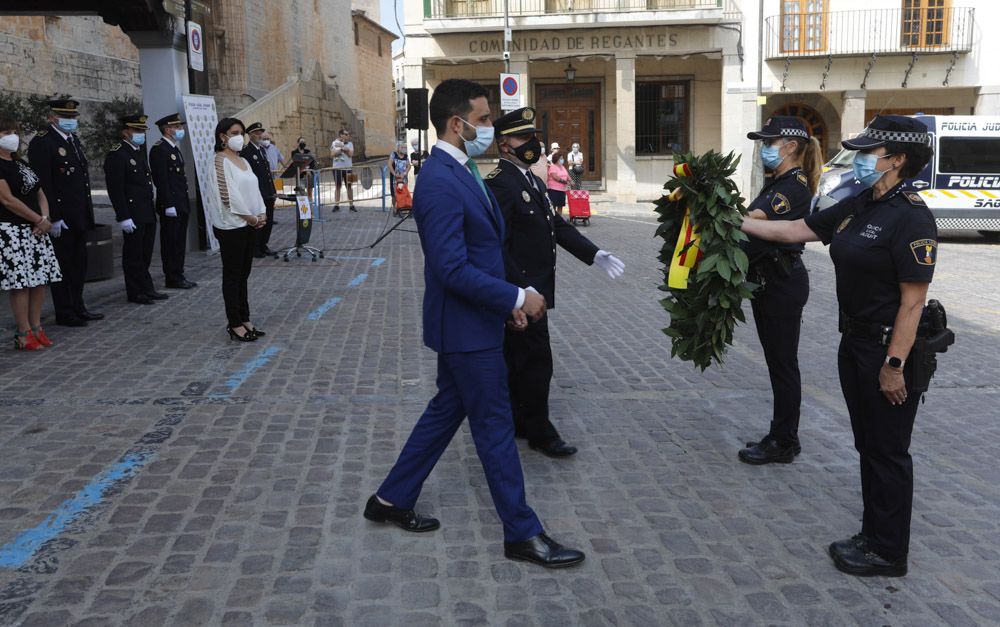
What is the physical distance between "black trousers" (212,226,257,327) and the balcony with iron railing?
74.8ft

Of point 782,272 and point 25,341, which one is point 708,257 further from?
point 25,341

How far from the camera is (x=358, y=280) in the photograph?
12.5m

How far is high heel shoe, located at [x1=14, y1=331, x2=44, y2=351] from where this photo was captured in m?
7.96

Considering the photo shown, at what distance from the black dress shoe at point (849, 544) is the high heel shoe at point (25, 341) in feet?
22.6

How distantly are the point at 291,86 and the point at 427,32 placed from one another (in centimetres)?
645

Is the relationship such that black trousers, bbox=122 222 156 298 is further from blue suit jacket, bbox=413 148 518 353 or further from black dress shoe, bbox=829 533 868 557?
black dress shoe, bbox=829 533 868 557

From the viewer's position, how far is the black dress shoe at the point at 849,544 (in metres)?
3.89

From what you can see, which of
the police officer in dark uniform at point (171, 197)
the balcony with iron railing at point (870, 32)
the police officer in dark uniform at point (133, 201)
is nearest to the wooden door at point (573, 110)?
the balcony with iron railing at point (870, 32)

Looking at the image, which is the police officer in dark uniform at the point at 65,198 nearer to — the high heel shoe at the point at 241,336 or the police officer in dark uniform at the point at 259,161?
the high heel shoe at the point at 241,336

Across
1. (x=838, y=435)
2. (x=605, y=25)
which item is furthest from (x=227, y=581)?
(x=605, y=25)

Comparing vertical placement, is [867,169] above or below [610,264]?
above

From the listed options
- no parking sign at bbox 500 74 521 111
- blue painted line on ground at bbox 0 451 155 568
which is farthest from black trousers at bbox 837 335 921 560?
no parking sign at bbox 500 74 521 111

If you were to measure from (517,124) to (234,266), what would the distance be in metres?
4.06

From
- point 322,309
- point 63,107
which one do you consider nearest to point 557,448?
point 322,309
